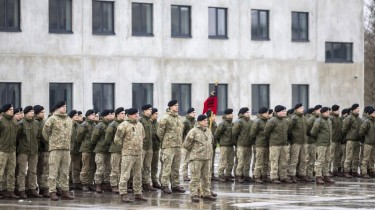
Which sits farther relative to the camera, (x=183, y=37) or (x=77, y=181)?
(x=183, y=37)

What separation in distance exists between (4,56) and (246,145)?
1798 cm

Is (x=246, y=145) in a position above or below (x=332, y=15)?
below

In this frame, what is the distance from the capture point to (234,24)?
54844 mm

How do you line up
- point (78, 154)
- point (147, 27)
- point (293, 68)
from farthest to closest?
point (293, 68) → point (147, 27) → point (78, 154)

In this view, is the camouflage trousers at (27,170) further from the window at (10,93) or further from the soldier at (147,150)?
the window at (10,93)

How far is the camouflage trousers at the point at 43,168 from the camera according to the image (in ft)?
90.7

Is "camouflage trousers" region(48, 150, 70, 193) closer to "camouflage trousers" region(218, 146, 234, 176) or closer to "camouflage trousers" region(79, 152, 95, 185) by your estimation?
"camouflage trousers" region(79, 152, 95, 185)

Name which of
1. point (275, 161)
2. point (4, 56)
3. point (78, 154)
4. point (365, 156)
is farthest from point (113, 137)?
point (4, 56)

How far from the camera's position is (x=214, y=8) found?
54312 millimetres

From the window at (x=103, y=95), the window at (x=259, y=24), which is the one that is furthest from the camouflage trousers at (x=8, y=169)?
the window at (x=259, y=24)

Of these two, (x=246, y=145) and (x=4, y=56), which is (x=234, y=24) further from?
(x=246, y=145)

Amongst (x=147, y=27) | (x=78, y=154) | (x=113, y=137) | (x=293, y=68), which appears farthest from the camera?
(x=293, y=68)

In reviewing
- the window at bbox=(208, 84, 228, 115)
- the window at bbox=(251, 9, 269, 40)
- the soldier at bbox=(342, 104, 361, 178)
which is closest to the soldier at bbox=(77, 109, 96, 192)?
the soldier at bbox=(342, 104, 361, 178)

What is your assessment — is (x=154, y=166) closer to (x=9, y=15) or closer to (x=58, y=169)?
(x=58, y=169)
